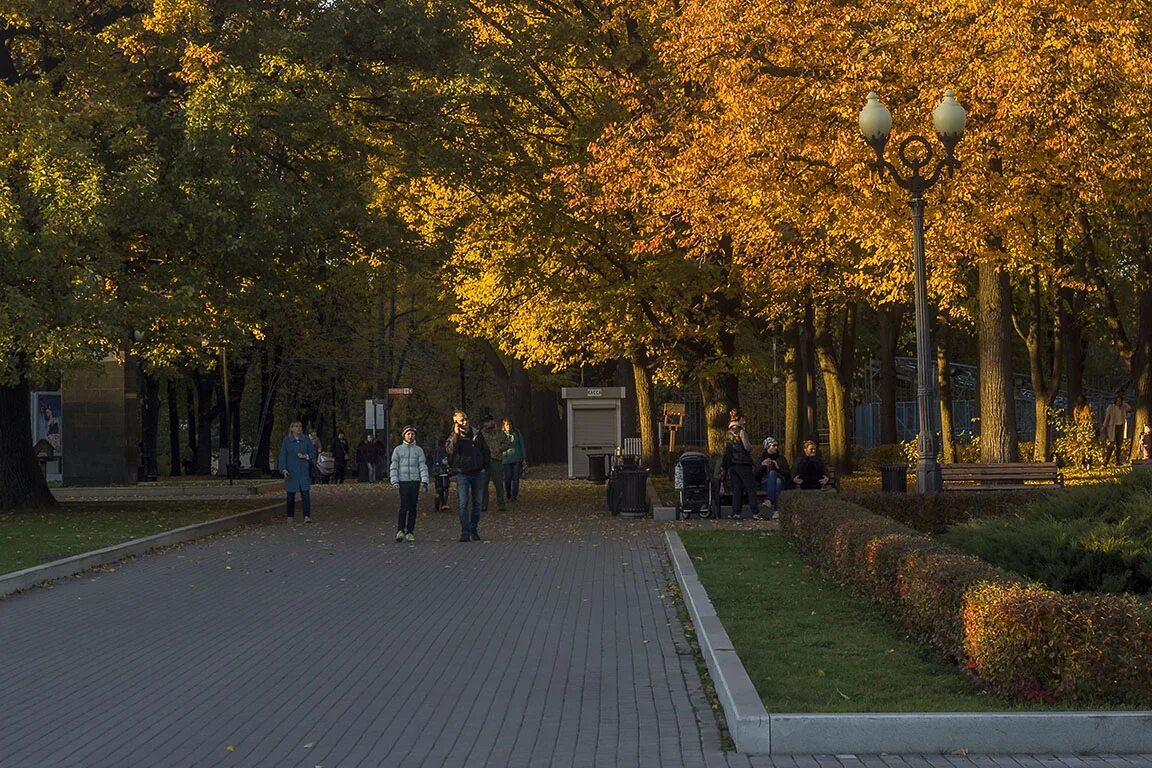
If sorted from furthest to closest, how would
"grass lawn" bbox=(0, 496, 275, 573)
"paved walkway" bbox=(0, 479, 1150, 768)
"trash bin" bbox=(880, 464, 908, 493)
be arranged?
"trash bin" bbox=(880, 464, 908, 493)
"grass lawn" bbox=(0, 496, 275, 573)
"paved walkway" bbox=(0, 479, 1150, 768)

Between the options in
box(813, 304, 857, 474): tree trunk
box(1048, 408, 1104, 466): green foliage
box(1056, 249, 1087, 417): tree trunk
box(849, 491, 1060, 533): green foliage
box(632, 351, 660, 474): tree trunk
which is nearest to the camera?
box(849, 491, 1060, 533): green foliage

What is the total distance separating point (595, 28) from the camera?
33.1 m

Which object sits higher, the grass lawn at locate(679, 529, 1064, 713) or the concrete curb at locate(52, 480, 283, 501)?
the concrete curb at locate(52, 480, 283, 501)

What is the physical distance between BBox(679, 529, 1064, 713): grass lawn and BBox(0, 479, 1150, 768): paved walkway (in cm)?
49

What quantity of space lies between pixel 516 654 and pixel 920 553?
9.76 feet

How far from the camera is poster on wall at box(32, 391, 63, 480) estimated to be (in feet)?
145

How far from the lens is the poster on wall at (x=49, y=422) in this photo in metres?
44.1

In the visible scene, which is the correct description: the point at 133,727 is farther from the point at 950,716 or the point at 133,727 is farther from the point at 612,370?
the point at 612,370

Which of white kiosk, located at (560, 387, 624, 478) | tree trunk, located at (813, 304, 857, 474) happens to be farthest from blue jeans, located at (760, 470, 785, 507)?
white kiosk, located at (560, 387, 624, 478)

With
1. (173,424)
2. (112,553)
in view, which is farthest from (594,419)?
(173,424)

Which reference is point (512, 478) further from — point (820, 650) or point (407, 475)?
point (820, 650)

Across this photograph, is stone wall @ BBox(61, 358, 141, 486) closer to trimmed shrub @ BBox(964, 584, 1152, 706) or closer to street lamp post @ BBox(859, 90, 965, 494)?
street lamp post @ BBox(859, 90, 965, 494)

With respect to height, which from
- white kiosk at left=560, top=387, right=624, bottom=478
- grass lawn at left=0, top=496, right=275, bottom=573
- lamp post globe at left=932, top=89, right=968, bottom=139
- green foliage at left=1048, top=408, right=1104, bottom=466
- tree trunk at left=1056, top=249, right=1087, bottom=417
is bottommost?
grass lawn at left=0, top=496, right=275, bottom=573

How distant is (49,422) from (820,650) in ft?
125
